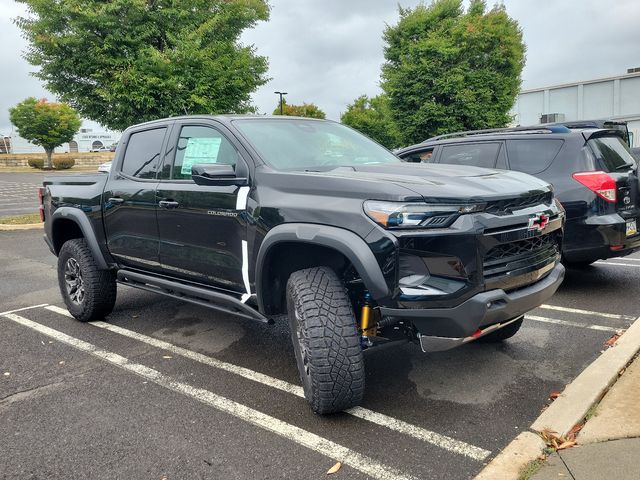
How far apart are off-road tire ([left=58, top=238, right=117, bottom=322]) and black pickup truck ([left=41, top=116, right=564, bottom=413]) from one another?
0.40 m

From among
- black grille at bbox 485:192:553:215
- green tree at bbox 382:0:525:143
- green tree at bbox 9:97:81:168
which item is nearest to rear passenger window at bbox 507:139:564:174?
black grille at bbox 485:192:553:215

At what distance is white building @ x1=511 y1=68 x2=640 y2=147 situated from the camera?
31.0 metres

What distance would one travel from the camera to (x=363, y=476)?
8.45ft

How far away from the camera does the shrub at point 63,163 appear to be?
44.5m

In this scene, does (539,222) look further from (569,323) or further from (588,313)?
(588,313)

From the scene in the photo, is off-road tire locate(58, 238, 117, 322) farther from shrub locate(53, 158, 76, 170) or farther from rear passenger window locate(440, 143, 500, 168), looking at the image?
shrub locate(53, 158, 76, 170)

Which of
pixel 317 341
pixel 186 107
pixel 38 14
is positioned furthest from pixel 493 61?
pixel 317 341

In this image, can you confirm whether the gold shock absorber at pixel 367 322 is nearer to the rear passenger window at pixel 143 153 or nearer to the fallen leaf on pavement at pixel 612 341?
the fallen leaf on pavement at pixel 612 341

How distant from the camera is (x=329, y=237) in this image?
2.98 meters

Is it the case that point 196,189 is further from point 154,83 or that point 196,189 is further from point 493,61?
point 493,61

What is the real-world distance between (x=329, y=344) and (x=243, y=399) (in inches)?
35.1

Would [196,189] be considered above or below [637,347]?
above

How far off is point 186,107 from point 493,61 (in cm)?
1589

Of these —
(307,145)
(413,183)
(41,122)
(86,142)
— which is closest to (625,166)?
(307,145)
